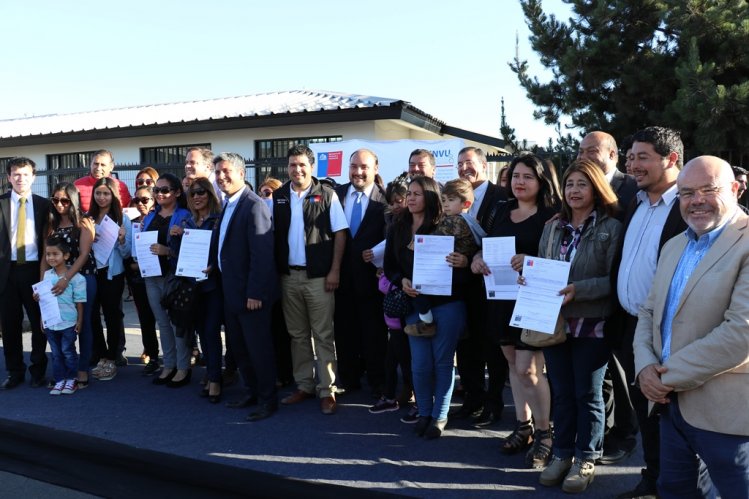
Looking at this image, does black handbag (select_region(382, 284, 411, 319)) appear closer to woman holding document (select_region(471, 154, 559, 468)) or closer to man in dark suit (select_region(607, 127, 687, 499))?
woman holding document (select_region(471, 154, 559, 468))

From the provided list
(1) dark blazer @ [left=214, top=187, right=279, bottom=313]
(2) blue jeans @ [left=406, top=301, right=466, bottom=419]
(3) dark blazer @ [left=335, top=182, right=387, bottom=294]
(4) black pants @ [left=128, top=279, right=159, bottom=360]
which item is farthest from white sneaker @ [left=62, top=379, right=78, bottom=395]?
(2) blue jeans @ [left=406, top=301, right=466, bottom=419]

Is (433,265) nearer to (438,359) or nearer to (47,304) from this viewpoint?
(438,359)

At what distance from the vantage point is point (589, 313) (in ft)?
11.8

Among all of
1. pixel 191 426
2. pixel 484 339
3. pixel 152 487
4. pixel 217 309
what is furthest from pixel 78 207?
pixel 484 339

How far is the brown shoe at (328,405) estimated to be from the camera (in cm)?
524

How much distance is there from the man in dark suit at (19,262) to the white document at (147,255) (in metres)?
Result: 1.09

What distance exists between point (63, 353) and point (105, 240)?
1.22m

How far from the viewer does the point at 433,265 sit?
14.6 feet

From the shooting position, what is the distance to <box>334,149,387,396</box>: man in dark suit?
218 inches

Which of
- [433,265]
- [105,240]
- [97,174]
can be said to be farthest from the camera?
[97,174]

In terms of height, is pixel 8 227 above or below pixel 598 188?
below

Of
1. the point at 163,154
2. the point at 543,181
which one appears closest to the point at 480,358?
the point at 543,181

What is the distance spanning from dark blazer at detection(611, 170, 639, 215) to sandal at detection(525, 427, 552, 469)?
1656 mm

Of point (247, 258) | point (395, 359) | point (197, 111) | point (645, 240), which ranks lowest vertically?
point (395, 359)
